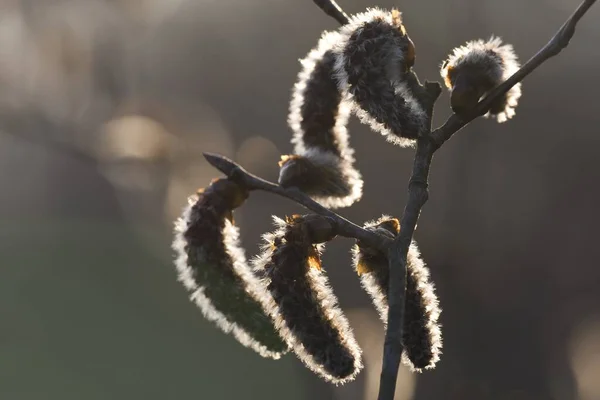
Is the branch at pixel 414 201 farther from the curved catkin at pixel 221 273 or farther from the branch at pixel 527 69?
the curved catkin at pixel 221 273

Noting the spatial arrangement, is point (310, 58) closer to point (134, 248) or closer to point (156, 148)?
point (156, 148)

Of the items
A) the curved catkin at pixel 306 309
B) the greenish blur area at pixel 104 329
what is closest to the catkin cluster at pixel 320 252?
the curved catkin at pixel 306 309

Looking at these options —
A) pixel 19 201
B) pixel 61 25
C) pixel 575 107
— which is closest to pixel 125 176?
pixel 61 25

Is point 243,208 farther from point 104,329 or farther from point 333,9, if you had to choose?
point 333,9

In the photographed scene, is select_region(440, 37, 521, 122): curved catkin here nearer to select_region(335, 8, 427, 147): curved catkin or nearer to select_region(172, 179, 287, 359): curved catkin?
select_region(335, 8, 427, 147): curved catkin

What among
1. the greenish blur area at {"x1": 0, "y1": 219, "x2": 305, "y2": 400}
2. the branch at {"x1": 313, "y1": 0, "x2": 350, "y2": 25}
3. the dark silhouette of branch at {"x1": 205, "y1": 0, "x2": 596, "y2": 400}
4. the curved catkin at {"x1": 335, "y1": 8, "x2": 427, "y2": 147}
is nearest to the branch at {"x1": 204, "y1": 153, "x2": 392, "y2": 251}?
the dark silhouette of branch at {"x1": 205, "y1": 0, "x2": 596, "y2": 400}

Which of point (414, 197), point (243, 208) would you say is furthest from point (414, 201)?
point (243, 208)
